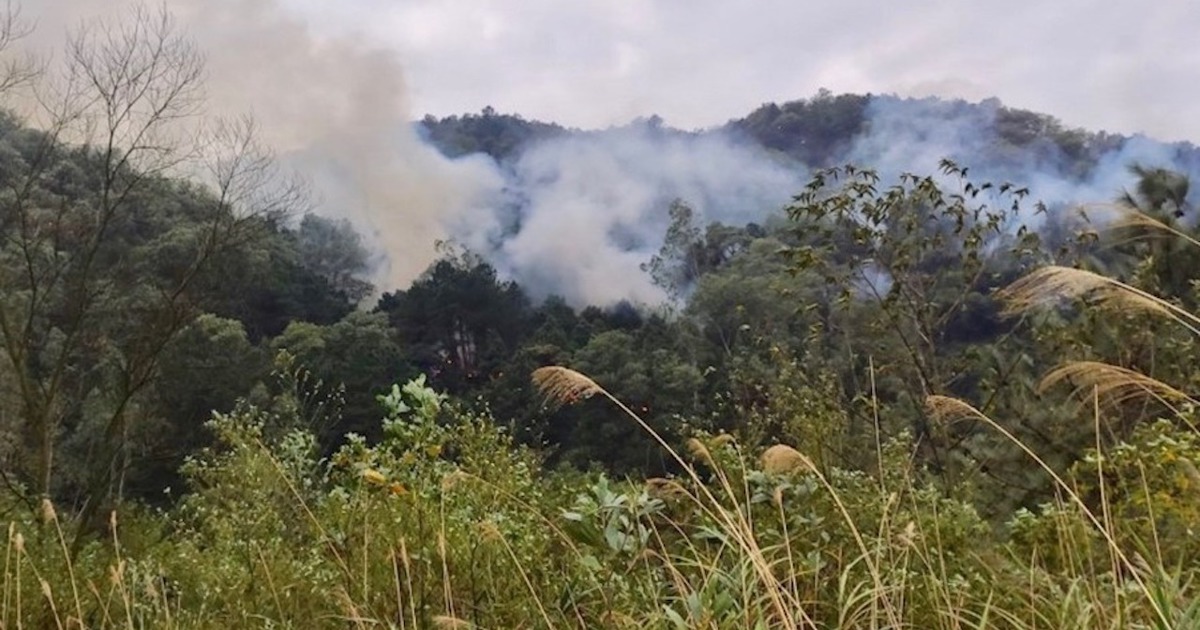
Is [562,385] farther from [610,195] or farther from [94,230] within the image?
[610,195]

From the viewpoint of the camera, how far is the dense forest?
174cm

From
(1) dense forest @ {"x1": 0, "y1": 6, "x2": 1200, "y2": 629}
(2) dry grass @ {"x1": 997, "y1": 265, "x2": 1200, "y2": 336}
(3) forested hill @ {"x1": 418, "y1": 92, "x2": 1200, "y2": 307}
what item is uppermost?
(3) forested hill @ {"x1": 418, "y1": 92, "x2": 1200, "y2": 307}

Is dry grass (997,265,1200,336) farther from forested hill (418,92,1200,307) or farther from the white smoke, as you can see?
forested hill (418,92,1200,307)

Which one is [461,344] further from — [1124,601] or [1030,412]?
[1124,601]

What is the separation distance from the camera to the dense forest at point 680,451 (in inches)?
68.4

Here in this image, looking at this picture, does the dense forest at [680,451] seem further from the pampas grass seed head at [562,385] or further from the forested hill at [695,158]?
the forested hill at [695,158]

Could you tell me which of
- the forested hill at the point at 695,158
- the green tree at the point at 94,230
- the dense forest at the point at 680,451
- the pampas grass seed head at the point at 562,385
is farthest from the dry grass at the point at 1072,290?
the forested hill at the point at 695,158

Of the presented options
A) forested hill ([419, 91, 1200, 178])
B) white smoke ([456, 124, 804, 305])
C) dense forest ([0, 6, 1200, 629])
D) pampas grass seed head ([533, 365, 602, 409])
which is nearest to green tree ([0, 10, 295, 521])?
dense forest ([0, 6, 1200, 629])

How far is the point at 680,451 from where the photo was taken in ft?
29.8

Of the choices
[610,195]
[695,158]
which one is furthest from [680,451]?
[695,158]

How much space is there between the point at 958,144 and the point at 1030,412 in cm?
5875

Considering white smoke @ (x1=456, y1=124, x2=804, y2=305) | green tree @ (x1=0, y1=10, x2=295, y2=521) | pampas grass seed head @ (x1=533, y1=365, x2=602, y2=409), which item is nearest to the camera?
pampas grass seed head @ (x1=533, y1=365, x2=602, y2=409)

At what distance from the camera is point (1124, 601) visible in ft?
5.27

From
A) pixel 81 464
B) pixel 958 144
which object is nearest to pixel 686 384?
pixel 81 464
